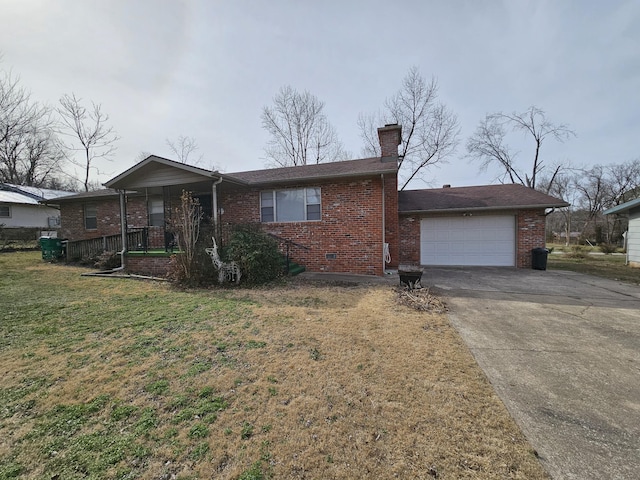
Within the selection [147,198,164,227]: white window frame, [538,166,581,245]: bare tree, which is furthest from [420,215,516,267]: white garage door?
[538,166,581,245]: bare tree

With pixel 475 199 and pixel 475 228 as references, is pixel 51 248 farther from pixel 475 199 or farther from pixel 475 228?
pixel 475 199

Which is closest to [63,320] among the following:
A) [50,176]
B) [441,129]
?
[441,129]

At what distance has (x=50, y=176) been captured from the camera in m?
33.1

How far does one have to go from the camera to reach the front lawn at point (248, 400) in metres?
1.75

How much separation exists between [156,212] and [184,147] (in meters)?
19.9

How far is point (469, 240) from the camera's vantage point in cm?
1128

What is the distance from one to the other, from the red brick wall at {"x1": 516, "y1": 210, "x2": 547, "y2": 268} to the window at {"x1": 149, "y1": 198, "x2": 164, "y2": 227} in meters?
14.9

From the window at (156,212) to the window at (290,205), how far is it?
205 inches

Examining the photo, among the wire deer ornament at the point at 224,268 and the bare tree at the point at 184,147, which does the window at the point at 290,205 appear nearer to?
the wire deer ornament at the point at 224,268

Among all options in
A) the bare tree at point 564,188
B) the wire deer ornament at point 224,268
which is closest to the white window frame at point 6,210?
the wire deer ornament at point 224,268

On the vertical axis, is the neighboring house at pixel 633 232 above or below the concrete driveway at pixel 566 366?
above

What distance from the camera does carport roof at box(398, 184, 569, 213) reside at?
10477 millimetres

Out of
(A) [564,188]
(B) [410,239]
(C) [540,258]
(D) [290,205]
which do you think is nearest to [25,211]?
(D) [290,205]

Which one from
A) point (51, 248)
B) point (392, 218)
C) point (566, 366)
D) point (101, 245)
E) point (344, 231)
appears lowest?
point (566, 366)
